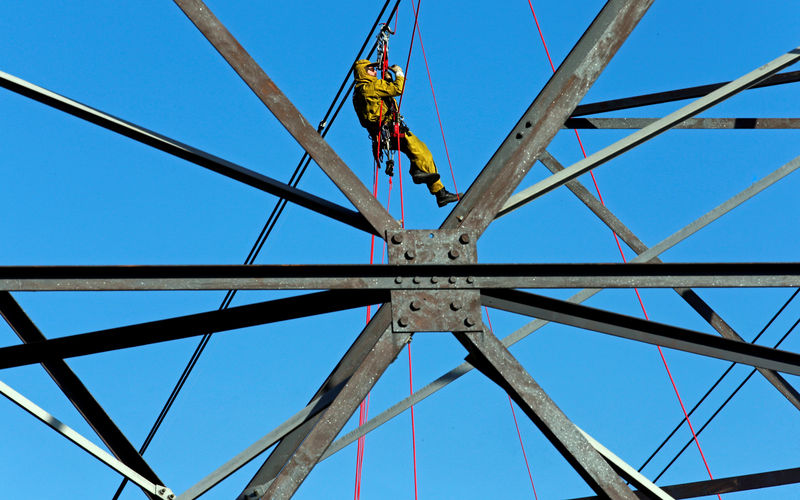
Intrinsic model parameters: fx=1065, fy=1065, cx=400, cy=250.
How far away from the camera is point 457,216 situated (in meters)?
5.78

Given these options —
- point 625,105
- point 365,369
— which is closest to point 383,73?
point 625,105

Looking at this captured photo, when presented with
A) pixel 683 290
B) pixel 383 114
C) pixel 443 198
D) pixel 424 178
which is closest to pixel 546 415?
pixel 683 290

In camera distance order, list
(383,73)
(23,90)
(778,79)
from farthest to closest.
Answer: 1. (383,73)
2. (778,79)
3. (23,90)

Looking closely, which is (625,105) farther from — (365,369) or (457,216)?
(365,369)

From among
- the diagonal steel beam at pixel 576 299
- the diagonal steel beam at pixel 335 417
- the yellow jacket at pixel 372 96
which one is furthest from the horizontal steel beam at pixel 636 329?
the yellow jacket at pixel 372 96

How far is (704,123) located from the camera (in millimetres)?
10047

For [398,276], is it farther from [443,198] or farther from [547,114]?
[443,198]

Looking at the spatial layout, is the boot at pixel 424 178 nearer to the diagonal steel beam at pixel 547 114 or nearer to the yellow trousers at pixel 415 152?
the yellow trousers at pixel 415 152

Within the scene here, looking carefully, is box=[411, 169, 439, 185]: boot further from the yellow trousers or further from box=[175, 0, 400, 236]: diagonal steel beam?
box=[175, 0, 400, 236]: diagonal steel beam

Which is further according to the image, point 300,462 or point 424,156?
point 424,156

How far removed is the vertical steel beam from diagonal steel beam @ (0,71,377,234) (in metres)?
1.15

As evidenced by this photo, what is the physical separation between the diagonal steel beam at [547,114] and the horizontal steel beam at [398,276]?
12.7 inches

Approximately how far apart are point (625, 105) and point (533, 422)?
5185 millimetres

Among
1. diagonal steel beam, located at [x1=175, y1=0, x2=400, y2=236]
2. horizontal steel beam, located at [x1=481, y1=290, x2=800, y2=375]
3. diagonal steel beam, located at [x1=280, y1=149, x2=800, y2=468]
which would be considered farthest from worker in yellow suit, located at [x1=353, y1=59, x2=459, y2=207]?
horizontal steel beam, located at [x1=481, y1=290, x2=800, y2=375]
